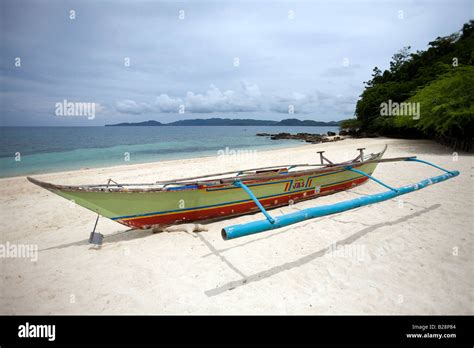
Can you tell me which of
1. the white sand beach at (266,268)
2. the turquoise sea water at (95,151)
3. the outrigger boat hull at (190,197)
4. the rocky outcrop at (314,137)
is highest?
the rocky outcrop at (314,137)

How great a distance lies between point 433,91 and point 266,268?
18.4 meters

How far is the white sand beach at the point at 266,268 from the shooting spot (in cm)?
283

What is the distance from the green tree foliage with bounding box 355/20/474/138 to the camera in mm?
13305

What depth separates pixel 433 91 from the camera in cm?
1489

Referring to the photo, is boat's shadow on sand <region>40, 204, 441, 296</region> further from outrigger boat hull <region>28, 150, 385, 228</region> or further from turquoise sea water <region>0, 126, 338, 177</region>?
turquoise sea water <region>0, 126, 338, 177</region>

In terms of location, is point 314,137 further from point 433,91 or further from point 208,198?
point 208,198

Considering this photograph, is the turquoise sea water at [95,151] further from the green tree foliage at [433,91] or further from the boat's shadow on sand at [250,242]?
the boat's shadow on sand at [250,242]

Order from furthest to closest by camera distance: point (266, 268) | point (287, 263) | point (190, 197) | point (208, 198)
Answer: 1. point (208, 198)
2. point (190, 197)
3. point (287, 263)
4. point (266, 268)

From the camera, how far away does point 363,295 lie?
2873mm

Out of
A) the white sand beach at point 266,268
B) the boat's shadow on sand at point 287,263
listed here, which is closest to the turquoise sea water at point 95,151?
the white sand beach at point 266,268

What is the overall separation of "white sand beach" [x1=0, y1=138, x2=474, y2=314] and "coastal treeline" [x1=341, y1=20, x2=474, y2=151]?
11539 millimetres

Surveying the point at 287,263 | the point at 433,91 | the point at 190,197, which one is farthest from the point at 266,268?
the point at 433,91

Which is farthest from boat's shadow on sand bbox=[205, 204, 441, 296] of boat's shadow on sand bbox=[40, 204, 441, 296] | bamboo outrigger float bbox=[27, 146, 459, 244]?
bamboo outrigger float bbox=[27, 146, 459, 244]
